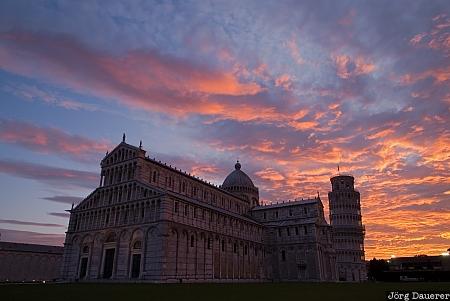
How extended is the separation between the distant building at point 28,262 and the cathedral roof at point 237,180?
43939 mm

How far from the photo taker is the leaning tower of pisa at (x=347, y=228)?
10300 centimetres

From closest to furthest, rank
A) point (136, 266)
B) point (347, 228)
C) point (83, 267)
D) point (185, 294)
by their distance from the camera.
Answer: point (185, 294) < point (136, 266) < point (83, 267) < point (347, 228)

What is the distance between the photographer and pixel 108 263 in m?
53.3

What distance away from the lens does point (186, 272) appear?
50.2 meters

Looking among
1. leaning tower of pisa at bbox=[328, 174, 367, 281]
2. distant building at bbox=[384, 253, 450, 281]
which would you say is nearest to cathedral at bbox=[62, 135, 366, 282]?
distant building at bbox=[384, 253, 450, 281]

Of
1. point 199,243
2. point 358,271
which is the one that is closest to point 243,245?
point 199,243

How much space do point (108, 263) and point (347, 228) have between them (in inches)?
2986

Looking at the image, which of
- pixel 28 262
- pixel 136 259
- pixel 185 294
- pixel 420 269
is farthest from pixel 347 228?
pixel 185 294

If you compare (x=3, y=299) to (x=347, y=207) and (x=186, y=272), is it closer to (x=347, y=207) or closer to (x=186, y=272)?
(x=186, y=272)

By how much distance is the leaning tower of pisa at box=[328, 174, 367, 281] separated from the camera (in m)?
103

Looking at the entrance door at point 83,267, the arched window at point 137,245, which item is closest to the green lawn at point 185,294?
the arched window at point 137,245

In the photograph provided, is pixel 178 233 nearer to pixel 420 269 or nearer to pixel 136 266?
pixel 136 266

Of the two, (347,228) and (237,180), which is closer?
(237,180)

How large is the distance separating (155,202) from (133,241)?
673 cm
